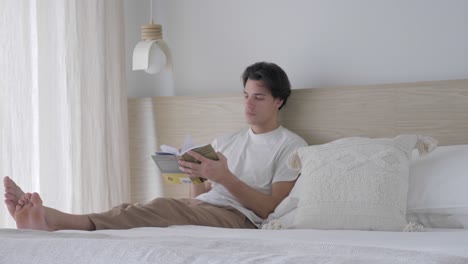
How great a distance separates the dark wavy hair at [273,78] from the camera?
10.6 ft

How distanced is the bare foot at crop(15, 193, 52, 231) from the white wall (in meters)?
1.38

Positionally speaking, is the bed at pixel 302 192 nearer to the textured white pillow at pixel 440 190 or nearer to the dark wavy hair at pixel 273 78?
the textured white pillow at pixel 440 190

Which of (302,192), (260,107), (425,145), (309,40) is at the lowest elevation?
(302,192)

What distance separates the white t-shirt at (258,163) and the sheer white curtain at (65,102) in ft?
2.17

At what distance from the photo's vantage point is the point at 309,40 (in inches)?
137

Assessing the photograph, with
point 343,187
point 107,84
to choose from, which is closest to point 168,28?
point 107,84

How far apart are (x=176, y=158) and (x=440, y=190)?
960 millimetres

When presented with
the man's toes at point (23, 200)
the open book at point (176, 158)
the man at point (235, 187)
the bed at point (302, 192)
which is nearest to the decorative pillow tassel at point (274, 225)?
the bed at point (302, 192)

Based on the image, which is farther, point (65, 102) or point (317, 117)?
point (65, 102)

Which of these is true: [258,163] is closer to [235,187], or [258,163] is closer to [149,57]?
[235,187]

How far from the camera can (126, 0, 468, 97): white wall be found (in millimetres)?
3160

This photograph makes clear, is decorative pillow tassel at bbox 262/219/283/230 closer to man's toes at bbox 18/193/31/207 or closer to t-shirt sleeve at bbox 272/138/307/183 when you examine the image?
t-shirt sleeve at bbox 272/138/307/183

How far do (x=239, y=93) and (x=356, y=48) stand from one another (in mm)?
567

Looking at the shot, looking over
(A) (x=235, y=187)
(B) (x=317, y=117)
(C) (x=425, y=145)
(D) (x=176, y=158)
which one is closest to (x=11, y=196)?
(D) (x=176, y=158)
